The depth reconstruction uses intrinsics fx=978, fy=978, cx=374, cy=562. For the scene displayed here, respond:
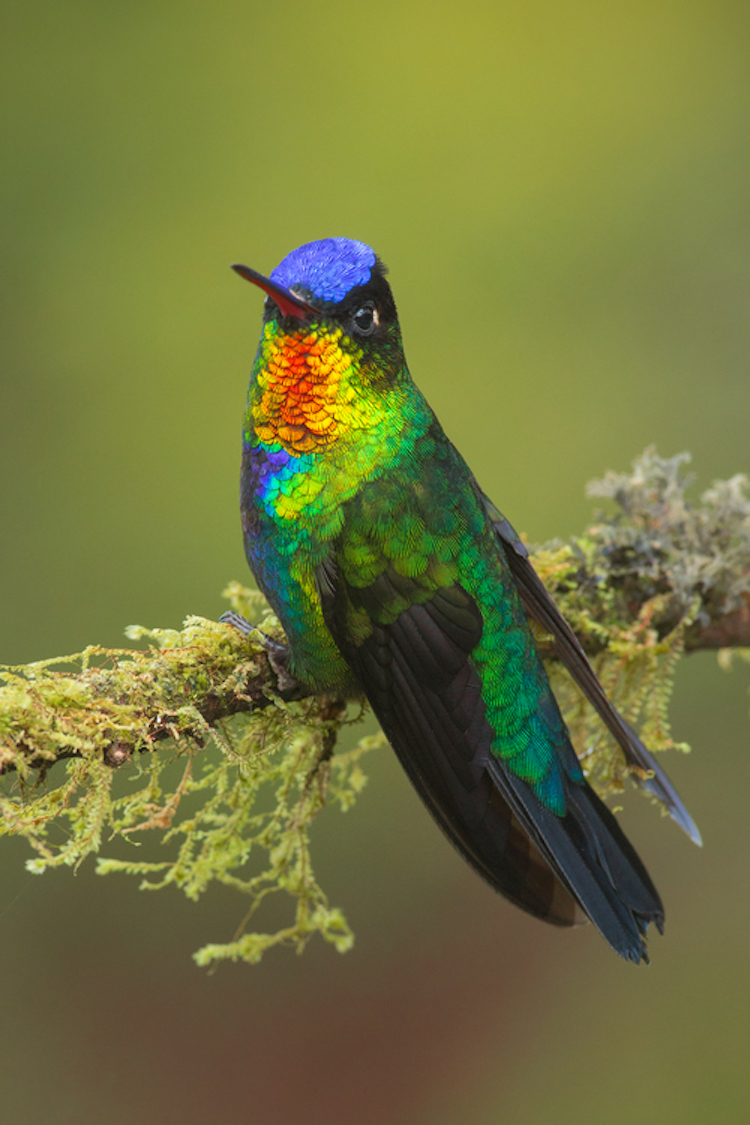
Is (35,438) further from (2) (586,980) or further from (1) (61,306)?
(2) (586,980)

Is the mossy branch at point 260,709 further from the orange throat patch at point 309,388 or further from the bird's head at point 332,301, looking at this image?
the bird's head at point 332,301

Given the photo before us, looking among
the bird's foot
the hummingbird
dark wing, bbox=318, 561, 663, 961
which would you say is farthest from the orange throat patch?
the bird's foot

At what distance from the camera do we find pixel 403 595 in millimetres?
2086

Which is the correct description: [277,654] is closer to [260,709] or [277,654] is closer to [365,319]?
[260,709]

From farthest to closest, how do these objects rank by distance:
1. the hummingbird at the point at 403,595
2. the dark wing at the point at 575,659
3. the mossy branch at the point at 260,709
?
the dark wing at the point at 575,659, the hummingbird at the point at 403,595, the mossy branch at the point at 260,709

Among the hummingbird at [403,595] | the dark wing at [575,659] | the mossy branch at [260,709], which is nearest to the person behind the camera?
the mossy branch at [260,709]

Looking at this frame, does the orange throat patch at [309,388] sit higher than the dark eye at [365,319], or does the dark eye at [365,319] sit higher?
the dark eye at [365,319]

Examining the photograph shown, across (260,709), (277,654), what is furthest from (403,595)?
(260,709)

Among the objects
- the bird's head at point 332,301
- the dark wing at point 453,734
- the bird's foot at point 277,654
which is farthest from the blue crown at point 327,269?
the bird's foot at point 277,654

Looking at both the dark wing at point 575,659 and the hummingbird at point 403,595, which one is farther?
the dark wing at point 575,659

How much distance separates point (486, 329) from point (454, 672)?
12.3 feet

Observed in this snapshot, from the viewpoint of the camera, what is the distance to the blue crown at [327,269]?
6.90 ft

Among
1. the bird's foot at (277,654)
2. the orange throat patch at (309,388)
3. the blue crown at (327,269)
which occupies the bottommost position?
the bird's foot at (277,654)

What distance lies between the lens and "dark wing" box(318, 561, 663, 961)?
82.1 inches
